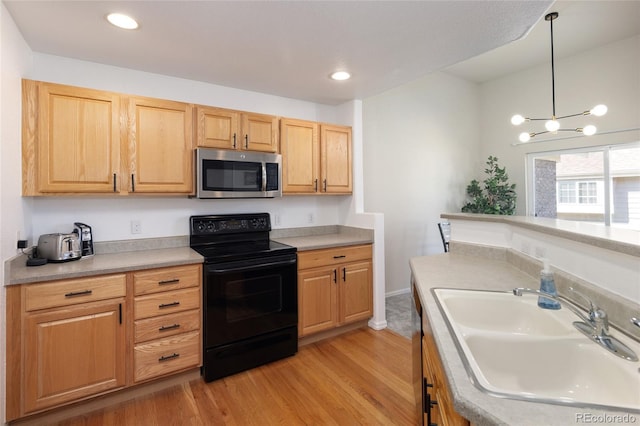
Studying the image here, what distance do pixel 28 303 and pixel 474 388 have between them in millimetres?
2235

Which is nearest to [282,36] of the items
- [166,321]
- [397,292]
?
[166,321]

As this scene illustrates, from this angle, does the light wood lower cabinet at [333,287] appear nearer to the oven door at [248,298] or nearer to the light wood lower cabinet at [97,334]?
the oven door at [248,298]

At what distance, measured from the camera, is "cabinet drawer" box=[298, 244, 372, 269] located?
279cm

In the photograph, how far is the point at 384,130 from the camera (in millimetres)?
4129

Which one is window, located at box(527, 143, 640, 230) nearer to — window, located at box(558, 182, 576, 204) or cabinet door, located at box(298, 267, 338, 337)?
window, located at box(558, 182, 576, 204)

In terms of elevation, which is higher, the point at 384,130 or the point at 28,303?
the point at 384,130

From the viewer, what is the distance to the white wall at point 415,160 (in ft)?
13.4

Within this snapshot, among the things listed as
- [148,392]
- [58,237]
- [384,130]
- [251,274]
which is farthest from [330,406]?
[384,130]

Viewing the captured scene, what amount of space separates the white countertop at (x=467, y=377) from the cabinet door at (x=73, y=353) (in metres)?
1.90

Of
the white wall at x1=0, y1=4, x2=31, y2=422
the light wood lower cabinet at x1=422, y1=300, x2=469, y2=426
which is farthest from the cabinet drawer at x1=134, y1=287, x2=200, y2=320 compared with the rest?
the light wood lower cabinet at x1=422, y1=300, x2=469, y2=426

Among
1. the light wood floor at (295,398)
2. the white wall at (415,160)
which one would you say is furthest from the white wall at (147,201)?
the light wood floor at (295,398)

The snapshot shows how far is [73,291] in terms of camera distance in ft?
6.15

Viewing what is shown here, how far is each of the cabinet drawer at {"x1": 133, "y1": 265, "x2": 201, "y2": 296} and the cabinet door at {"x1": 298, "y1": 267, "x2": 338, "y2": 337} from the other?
35.1 inches

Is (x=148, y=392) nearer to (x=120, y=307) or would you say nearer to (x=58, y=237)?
(x=120, y=307)
